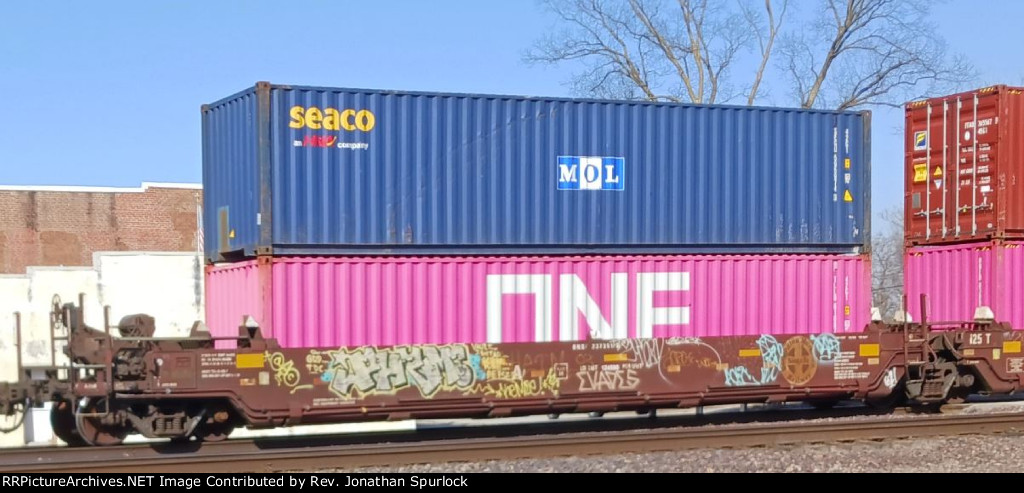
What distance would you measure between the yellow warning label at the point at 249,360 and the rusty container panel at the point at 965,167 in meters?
9.33

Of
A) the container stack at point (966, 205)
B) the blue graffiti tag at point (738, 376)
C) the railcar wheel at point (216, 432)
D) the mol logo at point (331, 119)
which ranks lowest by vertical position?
the railcar wheel at point (216, 432)

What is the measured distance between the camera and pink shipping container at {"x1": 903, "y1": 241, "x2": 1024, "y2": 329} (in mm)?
14719

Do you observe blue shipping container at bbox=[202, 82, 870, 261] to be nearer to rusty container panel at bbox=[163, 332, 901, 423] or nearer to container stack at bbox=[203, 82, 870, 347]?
container stack at bbox=[203, 82, 870, 347]

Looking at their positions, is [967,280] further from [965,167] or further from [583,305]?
[583,305]

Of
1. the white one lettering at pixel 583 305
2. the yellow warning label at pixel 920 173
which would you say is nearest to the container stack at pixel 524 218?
the white one lettering at pixel 583 305

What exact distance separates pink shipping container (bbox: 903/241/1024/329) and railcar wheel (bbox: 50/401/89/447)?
10.8 meters

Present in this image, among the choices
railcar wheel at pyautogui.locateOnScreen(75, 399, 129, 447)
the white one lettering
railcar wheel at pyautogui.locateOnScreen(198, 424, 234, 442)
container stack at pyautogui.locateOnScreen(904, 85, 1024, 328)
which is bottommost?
railcar wheel at pyautogui.locateOnScreen(198, 424, 234, 442)

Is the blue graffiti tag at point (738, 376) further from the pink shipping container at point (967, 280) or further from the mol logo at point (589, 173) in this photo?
the pink shipping container at point (967, 280)

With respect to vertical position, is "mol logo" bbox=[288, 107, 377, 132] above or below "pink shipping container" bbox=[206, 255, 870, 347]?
above

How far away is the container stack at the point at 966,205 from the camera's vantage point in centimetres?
1477

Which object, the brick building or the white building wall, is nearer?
the white building wall

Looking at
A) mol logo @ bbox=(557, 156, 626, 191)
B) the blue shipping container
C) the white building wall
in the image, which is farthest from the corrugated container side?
the white building wall

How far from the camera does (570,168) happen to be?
14.4 metres

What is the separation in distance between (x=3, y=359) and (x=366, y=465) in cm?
1749
